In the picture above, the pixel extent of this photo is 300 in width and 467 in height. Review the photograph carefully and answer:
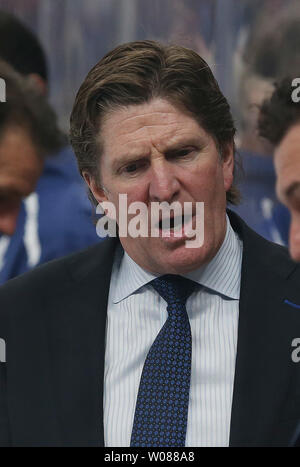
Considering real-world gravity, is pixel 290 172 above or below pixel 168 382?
above

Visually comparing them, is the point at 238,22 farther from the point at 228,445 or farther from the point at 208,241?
the point at 228,445

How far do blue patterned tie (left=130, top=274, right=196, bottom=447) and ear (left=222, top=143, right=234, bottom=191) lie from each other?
25 cm

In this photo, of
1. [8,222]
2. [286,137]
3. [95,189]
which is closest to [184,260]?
[95,189]

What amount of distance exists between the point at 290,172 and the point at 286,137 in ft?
0.31

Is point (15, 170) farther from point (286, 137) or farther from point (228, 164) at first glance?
point (286, 137)

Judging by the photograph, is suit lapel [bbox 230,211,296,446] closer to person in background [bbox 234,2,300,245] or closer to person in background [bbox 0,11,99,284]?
person in background [bbox 234,2,300,245]

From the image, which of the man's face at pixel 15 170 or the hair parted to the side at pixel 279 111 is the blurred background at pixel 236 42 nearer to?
the hair parted to the side at pixel 279 111

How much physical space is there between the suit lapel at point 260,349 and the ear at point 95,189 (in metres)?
0.35

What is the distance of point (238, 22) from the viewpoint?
1.80m

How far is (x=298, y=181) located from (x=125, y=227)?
532 millimetres

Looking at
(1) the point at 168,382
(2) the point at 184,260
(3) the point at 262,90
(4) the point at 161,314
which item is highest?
(3) the point at 262,90

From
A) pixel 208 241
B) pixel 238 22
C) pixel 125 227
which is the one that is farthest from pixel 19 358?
pixel 238 22

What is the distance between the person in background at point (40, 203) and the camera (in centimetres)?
187

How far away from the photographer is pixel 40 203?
1929 mm
